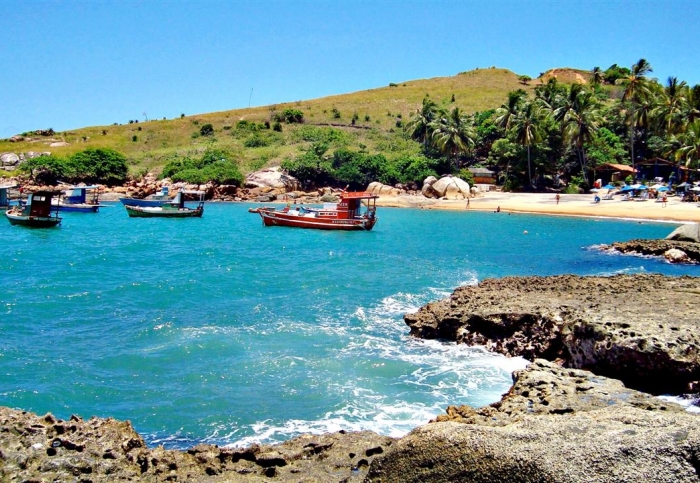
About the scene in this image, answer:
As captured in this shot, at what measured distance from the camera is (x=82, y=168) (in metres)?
81.8

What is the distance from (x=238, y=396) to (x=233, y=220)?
46.1m

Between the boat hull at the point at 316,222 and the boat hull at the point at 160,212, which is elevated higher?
the boat hull at the point at 160,212

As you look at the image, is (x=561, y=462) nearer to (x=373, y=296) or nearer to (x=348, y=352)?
(x=348, y=352)

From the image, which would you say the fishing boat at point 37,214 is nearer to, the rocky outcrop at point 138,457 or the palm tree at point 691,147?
the rocky outcrop at point 138,457

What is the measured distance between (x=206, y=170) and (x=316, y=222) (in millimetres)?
36025

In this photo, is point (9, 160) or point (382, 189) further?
point (9, 160)

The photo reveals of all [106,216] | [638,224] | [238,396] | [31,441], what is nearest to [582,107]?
[638,224]

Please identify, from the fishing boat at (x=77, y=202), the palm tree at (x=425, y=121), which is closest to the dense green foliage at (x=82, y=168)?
the fishing boat at (x=77, y=202)

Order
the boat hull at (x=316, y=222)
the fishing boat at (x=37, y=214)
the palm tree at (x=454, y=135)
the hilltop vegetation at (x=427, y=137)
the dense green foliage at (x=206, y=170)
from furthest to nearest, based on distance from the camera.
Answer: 1. the dense green foliage at (x=206, y=170)
2. the palm tree at (x=454, y=135)
3. the hilltop vegetation at (x=427, y=137)
4. the boat hull at (x=316, y=222)
5. the fishing boat at (x=37, y=214)

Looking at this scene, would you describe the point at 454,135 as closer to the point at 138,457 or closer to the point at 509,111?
the point at 509,111

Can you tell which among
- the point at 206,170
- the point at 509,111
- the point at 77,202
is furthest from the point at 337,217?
the point at 509,111

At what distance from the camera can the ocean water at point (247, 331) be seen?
1395 cm

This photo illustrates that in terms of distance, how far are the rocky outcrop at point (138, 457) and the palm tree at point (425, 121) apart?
79.5 metres

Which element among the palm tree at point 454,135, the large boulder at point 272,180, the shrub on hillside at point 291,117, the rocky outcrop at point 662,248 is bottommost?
the rocky outcrop at point 662,248
